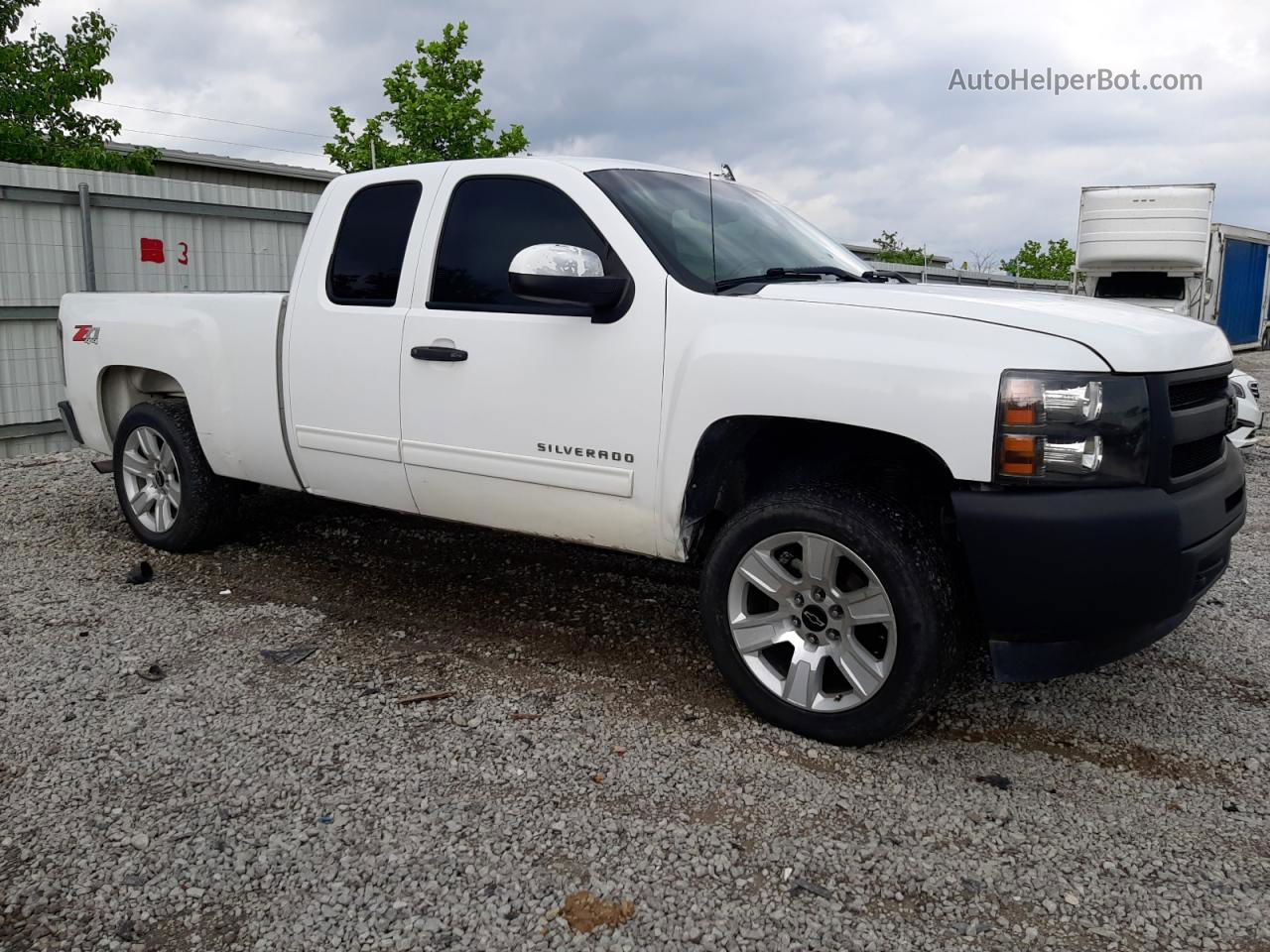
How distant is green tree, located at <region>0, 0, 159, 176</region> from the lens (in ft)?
53.4

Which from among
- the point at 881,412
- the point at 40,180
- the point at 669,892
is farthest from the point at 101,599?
the point at 40,180

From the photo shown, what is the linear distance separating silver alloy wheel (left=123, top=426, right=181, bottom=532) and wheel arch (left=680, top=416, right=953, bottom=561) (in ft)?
10.5

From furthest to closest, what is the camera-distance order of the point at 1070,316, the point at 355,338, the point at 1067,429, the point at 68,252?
the point at 68,252 → the point at 355,338 → the point at 1070,316 → the point at 1067,429

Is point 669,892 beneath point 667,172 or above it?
beneath

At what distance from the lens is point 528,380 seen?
3895 mm

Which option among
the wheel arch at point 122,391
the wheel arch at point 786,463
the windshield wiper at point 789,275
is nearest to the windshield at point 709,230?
the windshield wiper at point 789,275

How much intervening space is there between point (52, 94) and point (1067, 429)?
1875cm

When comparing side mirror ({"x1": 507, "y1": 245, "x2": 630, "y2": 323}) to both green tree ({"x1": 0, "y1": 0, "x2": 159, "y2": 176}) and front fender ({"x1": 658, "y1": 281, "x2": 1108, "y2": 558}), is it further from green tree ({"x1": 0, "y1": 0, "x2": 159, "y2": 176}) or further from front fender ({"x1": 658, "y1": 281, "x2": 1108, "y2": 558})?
green tree ({"x1": 0, "y1": 0, "x2": 159, "y2": 176})

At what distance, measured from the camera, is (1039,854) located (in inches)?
111

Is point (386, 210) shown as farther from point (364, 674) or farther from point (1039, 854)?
point (1039, 854)

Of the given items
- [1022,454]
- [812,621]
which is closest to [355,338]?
[812,621]

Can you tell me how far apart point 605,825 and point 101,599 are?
10.5 feet

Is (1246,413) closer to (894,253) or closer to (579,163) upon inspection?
(579,163)

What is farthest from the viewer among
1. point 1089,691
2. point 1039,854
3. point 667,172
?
point 667,172
